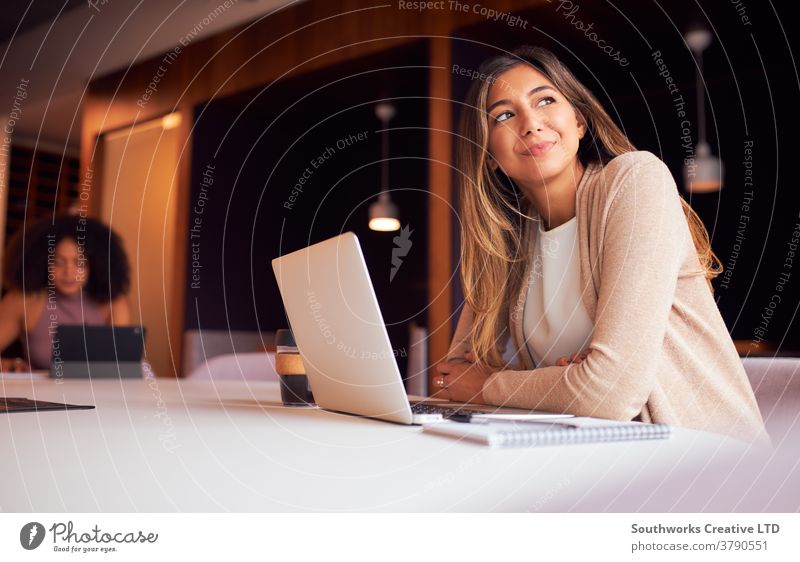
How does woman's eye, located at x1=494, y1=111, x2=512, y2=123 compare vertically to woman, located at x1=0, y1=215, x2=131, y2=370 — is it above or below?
above

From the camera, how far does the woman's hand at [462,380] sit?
1.00m

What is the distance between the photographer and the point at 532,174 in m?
1.16

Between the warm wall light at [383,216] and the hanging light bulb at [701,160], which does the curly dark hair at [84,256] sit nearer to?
the warm wall light at [383,216]

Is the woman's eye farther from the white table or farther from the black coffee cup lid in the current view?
the white table

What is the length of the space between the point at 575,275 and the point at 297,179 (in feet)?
11.3

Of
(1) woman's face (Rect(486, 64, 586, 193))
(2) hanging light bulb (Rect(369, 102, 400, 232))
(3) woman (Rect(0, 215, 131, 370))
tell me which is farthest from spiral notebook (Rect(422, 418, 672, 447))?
(2) hanging light bulb (Rect(369, 102, 400, 232))

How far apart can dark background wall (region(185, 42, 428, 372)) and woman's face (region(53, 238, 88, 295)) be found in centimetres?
82

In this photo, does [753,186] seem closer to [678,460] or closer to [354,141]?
[354,141]

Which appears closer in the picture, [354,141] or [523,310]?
[523,310]

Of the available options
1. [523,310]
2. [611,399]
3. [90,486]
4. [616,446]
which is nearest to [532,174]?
[523,310]

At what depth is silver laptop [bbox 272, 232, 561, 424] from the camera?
67 cm

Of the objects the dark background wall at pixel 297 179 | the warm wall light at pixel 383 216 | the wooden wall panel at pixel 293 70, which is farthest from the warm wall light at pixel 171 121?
the warm wall light at pixel 383 216
